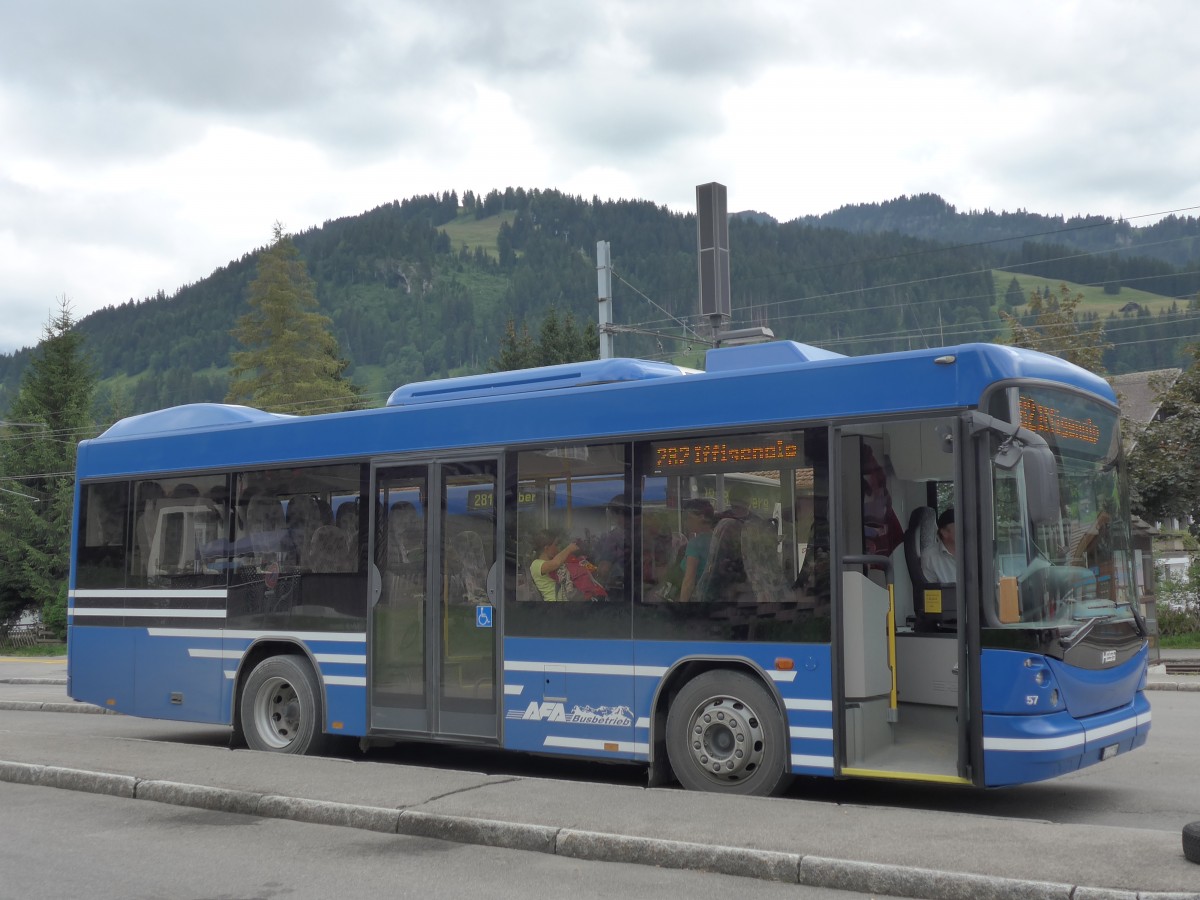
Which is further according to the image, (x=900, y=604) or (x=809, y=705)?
(x=900, y=604)

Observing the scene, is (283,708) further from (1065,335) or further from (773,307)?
(773,307)

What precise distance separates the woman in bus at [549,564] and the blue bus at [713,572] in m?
0.03

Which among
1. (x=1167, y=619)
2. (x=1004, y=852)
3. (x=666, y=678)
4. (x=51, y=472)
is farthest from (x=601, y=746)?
(x=51, y=472)

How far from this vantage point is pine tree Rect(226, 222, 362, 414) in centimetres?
6377

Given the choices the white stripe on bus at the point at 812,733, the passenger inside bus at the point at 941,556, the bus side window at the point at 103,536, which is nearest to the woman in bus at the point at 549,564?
the white stripe on bus at the point at 812,733

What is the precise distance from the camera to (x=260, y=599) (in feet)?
40.6

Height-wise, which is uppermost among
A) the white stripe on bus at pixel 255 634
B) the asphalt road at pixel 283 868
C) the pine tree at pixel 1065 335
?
the pine tree at pixel 1065 335

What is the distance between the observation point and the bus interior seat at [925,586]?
9281 millimetres

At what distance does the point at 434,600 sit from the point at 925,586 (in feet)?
13.4

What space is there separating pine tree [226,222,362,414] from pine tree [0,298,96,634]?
12180 mm

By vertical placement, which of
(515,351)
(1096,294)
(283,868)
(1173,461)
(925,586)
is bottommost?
(283,868)

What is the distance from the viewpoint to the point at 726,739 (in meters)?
9.24

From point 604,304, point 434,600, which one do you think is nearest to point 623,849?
point 434,600

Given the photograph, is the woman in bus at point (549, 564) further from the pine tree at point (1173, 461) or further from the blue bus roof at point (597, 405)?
the pine tree at point (1173, 461)
